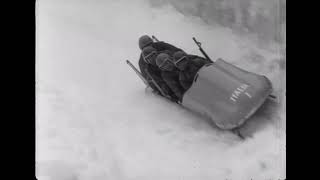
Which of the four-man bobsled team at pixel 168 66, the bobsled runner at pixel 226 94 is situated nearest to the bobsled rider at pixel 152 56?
the four-man bobsled team at pixel 168 66

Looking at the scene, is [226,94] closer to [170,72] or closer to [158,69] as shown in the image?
[170,72]

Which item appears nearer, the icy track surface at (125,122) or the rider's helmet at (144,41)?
the icy track surface at (125,122)

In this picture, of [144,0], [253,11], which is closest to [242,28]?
[253,11]

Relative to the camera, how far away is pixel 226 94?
3746 millimetres

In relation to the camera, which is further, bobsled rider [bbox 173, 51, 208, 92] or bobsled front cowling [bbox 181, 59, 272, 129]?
bobsled rider [bbox 173, 51, 208, 92]

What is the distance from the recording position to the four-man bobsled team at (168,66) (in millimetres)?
3990

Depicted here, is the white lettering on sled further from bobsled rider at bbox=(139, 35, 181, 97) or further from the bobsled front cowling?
bobsled rider at bbox=(139, 35, 181, 97)

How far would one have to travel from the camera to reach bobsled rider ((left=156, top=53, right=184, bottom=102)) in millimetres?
4047

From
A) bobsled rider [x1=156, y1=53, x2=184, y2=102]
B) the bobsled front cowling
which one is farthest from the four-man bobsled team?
the bobsled front cowling

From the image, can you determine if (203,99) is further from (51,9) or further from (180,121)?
(51,9)

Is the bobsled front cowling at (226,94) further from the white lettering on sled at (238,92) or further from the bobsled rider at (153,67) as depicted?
the bobsled rider at (153,67)

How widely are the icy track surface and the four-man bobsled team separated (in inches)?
4.6

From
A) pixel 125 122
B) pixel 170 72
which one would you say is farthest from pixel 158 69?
pixel 125 122

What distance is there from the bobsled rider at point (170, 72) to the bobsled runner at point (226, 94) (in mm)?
129
